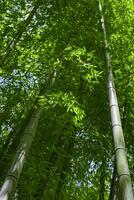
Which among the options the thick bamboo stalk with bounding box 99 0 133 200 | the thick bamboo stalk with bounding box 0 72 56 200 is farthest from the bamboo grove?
the thick bamboo stalk with bounding box 99 0 133 200

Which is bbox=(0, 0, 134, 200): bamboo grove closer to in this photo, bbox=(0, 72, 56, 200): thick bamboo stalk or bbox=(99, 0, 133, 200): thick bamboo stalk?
bbox=(0, 72, 56, 200): thick bamboo stalk

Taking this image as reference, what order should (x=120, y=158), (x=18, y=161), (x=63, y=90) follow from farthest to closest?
(x=63, y=90) → (x=18, y=161) → (x=120, y=158)

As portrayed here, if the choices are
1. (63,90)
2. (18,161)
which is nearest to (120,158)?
(18,161)

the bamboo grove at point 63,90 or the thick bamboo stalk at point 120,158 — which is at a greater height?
the bamboo grove at point 63,90

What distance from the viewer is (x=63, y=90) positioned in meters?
4.23

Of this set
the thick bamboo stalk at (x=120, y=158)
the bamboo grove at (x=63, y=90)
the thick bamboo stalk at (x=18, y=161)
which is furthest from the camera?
the bamboo grove at (x=63, y=90)

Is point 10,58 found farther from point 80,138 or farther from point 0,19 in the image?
point 80,138

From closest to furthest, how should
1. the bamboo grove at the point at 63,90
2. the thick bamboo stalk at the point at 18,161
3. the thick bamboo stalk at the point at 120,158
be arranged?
the thick bamboo stalk at the point at 120,158 → the thick bamboo stalk at the point at 18,161 → the bamboo grove at the point at 63,90

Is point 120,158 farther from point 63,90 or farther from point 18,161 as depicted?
point 63,90

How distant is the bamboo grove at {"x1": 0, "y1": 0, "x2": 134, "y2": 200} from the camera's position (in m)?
3.92

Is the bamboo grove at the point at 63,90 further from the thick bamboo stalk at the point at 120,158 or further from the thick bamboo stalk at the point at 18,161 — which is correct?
the thick bamboo stalk at the point at 120,158

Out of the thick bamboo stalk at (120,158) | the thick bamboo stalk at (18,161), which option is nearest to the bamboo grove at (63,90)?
the thick bamboo stalk at (18,161)

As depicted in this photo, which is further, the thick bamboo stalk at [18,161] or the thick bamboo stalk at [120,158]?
the thick bamboo stalk at [18,161]

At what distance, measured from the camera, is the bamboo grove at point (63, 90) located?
3918 millimetres
